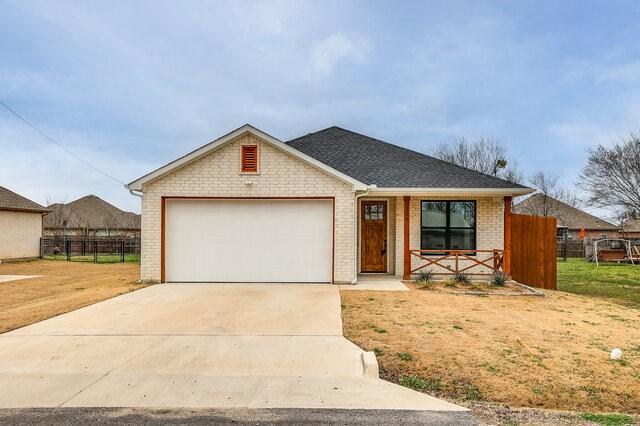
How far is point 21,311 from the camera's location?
340 inches

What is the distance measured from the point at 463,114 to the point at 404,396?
1267 inches

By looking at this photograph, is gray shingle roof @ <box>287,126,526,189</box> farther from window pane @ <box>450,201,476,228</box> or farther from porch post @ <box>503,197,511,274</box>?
porch post @ <box>503,197,511,274</box>

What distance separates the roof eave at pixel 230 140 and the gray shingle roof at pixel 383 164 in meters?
1.55

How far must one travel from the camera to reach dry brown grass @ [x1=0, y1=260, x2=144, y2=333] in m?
8.24

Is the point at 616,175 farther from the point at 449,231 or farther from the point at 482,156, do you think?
the point at 449,231

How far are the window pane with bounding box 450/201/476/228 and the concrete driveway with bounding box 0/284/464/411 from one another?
6.60 meters

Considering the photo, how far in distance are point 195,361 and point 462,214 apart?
10.6 m

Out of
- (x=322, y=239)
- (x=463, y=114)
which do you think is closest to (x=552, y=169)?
(x=463, y=114)

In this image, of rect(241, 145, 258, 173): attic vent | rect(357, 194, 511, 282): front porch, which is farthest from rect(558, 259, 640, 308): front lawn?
rect(241, 145, 258, 173): attic vent

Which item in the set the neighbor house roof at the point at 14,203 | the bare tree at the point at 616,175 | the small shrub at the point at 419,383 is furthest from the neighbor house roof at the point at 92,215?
the small shrub at the point at 419,383

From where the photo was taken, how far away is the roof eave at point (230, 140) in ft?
39.6

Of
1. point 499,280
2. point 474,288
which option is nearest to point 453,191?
point 499,280

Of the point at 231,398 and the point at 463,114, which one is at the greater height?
the point at 463,114

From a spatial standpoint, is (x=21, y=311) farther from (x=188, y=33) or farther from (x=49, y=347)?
(x=188, y=33)
